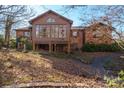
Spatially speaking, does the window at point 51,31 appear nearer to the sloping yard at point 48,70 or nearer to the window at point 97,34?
the sloping yard at point 48,70

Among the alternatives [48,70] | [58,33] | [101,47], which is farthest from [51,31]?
[101,47]

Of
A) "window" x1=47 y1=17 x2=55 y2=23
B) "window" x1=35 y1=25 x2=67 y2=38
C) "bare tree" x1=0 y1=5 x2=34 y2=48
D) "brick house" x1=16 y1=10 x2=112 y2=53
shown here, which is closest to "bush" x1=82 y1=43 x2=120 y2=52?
"brick house" x1=16 y1=10 x2=112 y2=53

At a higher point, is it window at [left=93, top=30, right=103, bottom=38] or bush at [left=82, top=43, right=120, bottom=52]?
window at [left=93, top=30, right=103, bottom=38]

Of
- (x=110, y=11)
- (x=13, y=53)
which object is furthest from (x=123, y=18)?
(x=13, y=53)

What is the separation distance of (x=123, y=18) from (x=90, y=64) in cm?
75

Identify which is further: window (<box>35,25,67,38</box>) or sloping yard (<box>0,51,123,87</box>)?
window (<box>35,25,67,38</box>)

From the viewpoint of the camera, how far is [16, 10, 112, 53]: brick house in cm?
954

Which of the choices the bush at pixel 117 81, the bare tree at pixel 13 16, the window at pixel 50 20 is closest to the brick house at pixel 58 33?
the window at pixel 50 20

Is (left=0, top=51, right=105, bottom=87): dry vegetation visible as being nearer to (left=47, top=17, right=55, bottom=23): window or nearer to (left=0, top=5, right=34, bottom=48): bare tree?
(left=0, top=5, right=34, bottom=48): bare tree

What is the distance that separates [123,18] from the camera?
953 centimetres

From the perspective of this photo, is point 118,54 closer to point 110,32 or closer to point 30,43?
point 110,32

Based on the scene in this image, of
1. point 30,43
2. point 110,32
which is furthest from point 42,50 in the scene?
point 110,32
